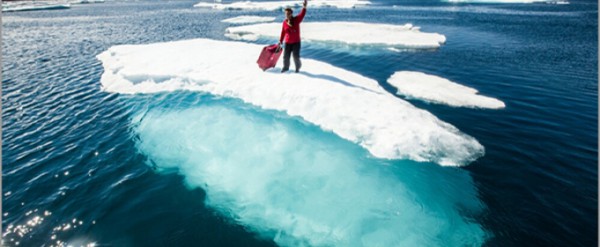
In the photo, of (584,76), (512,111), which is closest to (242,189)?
(512,111)

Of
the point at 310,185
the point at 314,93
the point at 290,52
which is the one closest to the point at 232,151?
the point at 310,185

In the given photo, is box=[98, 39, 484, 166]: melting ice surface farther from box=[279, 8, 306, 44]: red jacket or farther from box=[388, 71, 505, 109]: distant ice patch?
box=[388, 71, 505, 109]: distant ice patch

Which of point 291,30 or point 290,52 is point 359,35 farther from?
point 291,30

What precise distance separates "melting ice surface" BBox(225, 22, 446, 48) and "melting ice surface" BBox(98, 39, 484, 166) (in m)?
7.64

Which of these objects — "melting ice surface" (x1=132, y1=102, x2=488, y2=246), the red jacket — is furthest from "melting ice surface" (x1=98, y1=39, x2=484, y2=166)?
the red jacket

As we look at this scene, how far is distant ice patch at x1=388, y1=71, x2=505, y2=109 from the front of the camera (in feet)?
32.2

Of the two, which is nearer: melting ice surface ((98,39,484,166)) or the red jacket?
melting ice surface ((98,39,484,166))

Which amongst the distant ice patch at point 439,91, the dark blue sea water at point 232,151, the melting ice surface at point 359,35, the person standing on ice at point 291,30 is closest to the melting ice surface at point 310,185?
the dark blue sea water at point 232,151

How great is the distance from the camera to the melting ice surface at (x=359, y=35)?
718 inches

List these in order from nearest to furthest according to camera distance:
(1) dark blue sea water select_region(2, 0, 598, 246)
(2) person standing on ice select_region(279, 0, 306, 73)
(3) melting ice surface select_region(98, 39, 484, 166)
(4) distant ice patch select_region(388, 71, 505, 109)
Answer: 1. (1) dark blue sea water select_region(2, 0, 598, 246)
2. (3) melting ice surface select_region(98, 39, 484, 166)
3. (2) person standing on ice select_region(279, 0, 306, 73)
4. (4) distant ice patch select_region(388, 71, 505, 109)

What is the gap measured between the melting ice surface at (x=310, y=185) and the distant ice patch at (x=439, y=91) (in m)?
4.31

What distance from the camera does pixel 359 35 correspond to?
66.7ft

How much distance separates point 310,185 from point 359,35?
16.6 metres

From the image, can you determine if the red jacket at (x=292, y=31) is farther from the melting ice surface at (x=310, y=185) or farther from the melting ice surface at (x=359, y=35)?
the melting ice surface at (x=359, y=35)
